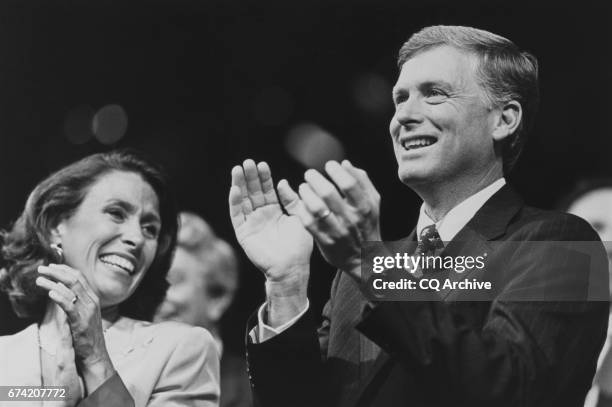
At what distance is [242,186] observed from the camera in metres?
2.55

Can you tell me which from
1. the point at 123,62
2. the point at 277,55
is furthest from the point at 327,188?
the point at 123,62

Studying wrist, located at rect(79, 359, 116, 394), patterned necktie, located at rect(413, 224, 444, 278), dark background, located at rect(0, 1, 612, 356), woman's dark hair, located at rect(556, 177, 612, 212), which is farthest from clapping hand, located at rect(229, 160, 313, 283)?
woman's dark hair, located at rect(556, 177, 612, 212)

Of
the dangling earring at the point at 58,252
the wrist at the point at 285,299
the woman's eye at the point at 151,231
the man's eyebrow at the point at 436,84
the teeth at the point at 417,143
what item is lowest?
the wrist at the point at 285,299

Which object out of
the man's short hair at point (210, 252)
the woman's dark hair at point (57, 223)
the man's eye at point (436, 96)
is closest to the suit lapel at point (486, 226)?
the man's eye at point (436, 96)

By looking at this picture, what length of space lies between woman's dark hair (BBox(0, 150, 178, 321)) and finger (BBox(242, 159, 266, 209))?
0.70 meters

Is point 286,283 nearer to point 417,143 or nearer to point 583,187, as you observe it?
point 417,143

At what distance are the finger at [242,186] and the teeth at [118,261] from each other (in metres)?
0.73

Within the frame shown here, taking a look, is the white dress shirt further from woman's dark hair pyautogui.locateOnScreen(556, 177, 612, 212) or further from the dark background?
woman's dark hair pyautogui.locateOnScreen(556, 177, 612, 212)

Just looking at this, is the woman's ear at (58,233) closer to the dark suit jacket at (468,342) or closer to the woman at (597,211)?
the dark suit jacket at (468,342)

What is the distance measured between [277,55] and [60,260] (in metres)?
1.12

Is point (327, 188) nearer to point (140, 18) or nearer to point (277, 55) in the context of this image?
point (277, 55)

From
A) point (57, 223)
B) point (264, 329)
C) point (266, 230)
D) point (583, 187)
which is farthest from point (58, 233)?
point (583, 187)

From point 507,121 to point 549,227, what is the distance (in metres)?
0.42

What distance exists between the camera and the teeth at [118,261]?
3.06 m
